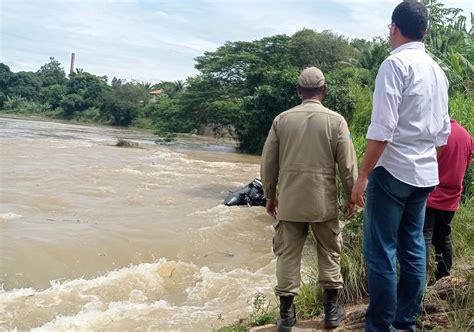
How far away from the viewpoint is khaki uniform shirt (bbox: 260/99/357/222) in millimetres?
3143

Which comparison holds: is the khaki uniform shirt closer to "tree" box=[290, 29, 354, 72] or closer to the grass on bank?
the grass on bank

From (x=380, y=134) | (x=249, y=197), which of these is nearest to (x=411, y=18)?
(x=380, y=134)

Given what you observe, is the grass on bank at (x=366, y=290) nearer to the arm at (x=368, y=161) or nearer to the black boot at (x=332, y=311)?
the black boot at (x=332, y=311)

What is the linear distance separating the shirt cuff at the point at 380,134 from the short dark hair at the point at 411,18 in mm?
570

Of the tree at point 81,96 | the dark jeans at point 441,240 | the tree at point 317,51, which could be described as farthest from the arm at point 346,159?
the tree at point 81,96

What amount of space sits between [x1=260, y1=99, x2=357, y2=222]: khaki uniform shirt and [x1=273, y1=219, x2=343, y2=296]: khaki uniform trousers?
104 millimetres

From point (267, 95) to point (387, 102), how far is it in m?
20.8

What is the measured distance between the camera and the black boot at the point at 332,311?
125 inches

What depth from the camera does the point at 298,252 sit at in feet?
10.7

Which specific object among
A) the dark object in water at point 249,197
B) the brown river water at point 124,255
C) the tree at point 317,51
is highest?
the tree at point 317,51

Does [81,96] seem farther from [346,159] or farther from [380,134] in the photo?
[380,134]

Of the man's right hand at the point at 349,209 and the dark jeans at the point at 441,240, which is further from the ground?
the man's right hand at the point at 349,209

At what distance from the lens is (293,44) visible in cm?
2931

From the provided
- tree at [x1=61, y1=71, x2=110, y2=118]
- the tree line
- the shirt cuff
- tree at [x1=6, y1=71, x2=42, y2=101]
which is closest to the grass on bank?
the shirt cuff
